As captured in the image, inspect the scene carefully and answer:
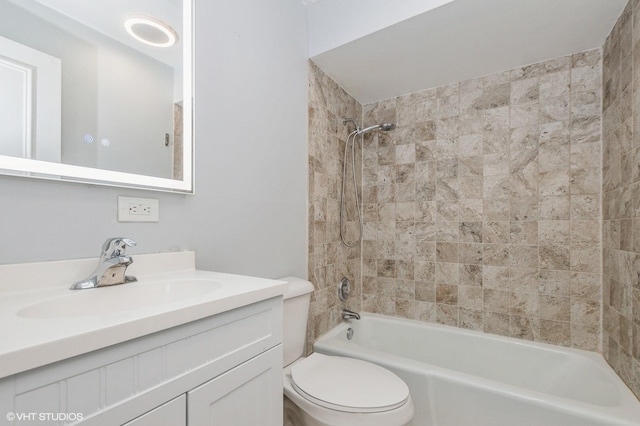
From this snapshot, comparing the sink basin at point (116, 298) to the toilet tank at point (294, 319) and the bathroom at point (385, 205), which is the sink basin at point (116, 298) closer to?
the bathroom at point (385, 205)

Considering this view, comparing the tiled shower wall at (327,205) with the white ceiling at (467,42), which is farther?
the tiled shower wall at (327,205)

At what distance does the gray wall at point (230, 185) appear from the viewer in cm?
85

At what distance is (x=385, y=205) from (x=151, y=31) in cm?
185

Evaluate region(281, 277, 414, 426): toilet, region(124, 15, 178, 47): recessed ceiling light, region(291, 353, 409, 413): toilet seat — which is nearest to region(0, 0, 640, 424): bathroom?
region(124, 15, 178, 47): recessed ceiling light

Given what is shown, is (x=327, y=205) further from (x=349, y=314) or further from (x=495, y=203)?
(x=495, y=203)

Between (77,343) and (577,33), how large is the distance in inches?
96.4

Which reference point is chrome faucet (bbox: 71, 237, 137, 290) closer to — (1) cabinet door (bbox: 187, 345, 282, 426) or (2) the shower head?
(1) cabinet door (bbox: 187, 345, 282, 426)

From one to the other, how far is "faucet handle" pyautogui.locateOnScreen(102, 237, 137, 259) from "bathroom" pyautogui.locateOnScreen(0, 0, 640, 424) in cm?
8

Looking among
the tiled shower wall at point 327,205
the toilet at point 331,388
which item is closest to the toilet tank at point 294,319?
the toilet at point 331,388

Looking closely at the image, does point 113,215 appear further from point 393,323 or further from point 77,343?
point 393,323

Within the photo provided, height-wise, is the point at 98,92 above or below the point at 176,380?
above

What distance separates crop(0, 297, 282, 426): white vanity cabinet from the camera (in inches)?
18.2

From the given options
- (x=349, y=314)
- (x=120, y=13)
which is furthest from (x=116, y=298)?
(x=349, y=314)

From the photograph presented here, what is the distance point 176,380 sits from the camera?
2.07 feet
